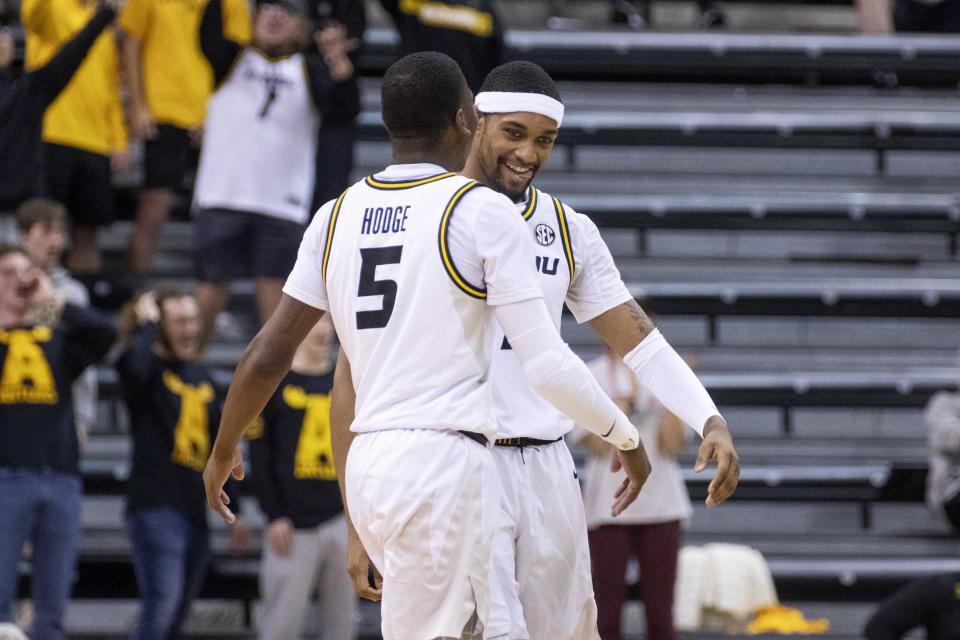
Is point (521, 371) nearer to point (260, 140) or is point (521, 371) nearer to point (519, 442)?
point (519, 442)

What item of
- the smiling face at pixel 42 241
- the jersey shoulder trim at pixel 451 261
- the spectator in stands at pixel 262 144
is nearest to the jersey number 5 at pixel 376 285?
the jersey shoulder trim at pixel 451 261

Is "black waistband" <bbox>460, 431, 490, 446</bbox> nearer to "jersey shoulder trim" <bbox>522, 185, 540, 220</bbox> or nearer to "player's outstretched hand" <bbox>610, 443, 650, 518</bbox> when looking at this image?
"player's outstretched hand" <bbox>610, 443, 650, 518</bbox>

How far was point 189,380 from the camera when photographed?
727cm

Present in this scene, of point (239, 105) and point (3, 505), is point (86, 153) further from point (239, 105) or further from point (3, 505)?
point (3, 505)

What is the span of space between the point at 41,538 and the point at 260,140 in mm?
2549

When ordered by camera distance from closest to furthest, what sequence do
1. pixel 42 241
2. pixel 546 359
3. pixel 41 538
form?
pixel 546 359, pixel 41 538, pixel 42 241

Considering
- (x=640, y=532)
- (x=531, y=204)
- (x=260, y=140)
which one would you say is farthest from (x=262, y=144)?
(x=531, y=204)

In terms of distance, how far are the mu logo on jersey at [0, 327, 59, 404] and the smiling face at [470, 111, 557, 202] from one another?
3.53 metres

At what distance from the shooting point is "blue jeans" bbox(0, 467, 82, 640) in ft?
21.5

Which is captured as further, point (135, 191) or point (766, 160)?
point (766, 160)

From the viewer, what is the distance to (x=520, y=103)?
391 cm

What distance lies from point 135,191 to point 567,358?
6946mm

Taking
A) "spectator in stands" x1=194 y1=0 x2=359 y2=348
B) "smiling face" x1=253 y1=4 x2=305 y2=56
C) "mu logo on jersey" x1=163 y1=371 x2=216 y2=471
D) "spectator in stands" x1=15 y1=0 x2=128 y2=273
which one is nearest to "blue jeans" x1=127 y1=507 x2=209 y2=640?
"mu logo on jersey" x1=163 y1=371 x2=216 y2=471

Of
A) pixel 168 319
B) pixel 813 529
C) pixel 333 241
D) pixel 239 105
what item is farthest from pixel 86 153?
pixel 333 241
